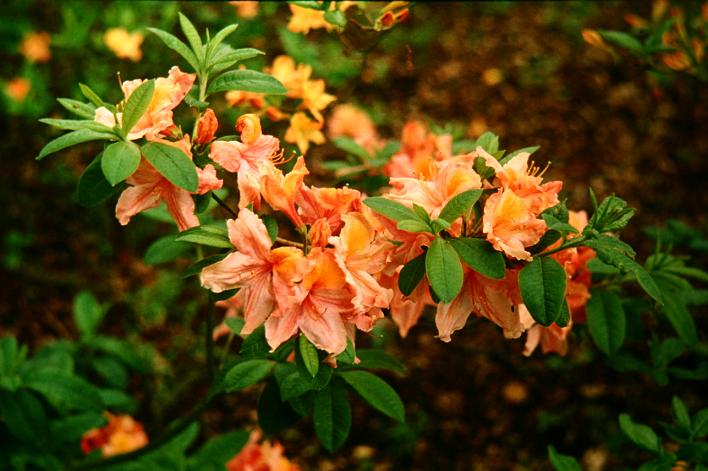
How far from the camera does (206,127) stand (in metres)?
1.23

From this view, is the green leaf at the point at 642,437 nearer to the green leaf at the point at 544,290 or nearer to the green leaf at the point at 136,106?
the green leaf at the point at 544,290

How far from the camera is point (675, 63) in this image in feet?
7.34

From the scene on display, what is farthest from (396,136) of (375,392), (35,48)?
(375,392)

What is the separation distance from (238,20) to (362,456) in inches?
62.2

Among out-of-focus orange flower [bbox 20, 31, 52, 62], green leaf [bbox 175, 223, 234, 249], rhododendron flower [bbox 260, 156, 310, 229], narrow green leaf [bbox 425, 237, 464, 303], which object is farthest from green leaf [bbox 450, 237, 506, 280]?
out-of-focus orange flower [bbox 20, 31, 52, 62]

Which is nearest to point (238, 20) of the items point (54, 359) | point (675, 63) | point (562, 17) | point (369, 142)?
point (369, 142)

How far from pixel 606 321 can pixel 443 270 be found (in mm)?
615

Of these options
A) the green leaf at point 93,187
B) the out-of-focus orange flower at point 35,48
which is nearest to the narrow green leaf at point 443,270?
the green leaf at point 93,187

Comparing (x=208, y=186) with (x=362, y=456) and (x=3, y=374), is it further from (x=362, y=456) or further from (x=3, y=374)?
(x=362, y=456)

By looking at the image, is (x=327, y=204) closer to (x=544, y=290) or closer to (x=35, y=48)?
(x=544, y=290)

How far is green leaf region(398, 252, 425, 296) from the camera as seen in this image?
3.91 ft

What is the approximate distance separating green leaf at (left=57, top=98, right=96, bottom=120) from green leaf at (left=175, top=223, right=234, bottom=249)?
26 cm

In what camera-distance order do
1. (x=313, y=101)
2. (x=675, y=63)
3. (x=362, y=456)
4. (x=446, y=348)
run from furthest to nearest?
(x=446, y=348), (x=362, y=456), (x=675, y=63), (x=313, y=101)

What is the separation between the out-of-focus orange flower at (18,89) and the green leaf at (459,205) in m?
2.36
